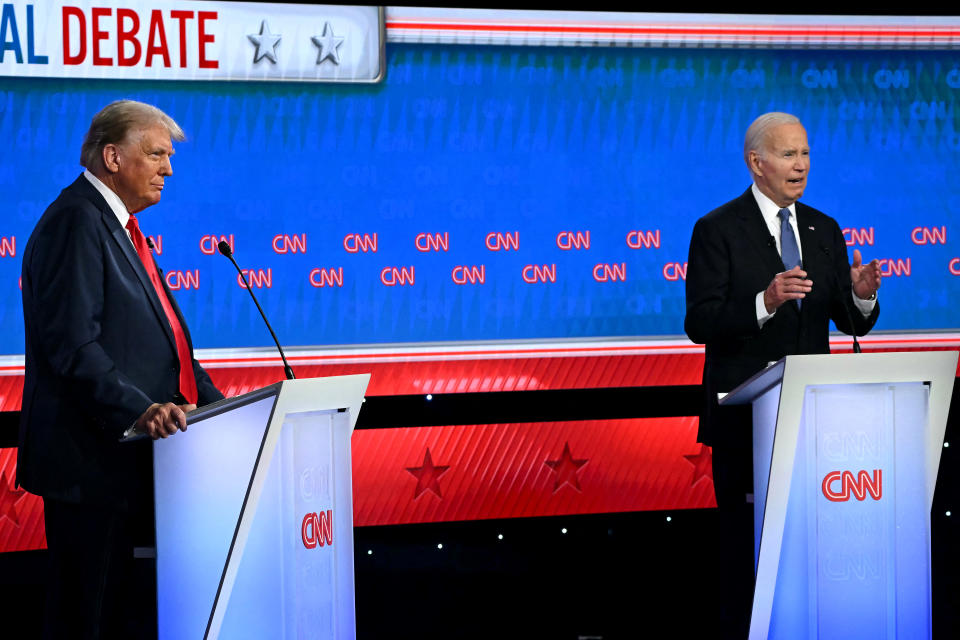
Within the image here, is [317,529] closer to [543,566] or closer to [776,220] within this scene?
[776,220]

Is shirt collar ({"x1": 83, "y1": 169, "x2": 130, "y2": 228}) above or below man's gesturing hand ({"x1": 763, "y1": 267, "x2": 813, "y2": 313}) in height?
above

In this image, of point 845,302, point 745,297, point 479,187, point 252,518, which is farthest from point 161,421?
point 479,187

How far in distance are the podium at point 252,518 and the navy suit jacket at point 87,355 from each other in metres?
0.15

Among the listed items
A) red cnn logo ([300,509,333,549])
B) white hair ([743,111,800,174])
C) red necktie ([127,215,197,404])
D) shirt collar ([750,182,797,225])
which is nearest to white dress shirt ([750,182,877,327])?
shirt collar ([750,182,797,225])

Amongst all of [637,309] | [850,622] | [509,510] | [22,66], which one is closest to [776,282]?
[850,622]

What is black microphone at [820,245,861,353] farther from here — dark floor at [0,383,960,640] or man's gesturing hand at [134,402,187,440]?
man's gesturing hand at [134,402,187,440]

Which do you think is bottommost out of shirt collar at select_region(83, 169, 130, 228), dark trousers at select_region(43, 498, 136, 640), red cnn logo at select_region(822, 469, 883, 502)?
dark trousers at select_region(43, 498, 136, 640)

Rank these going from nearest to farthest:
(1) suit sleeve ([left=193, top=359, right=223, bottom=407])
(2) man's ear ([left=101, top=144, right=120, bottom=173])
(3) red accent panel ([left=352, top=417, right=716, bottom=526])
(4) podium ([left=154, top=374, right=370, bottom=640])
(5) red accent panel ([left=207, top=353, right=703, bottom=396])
A: (4) podium ([left=154, top=374, right=370, bottom=640]), (2) man's ear ([left=101, top=144, right=120, bottom=173]), (1) suit sleeve ([left=193, top=359, right=223, bottom=407]), (5) red accent panel ([left=207, top=353, right=703, bottom=396]), (3) red accent panel ([left=352, top=417, right=716, bottom=526])

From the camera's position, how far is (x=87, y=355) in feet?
8.66

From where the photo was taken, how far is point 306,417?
268 cm

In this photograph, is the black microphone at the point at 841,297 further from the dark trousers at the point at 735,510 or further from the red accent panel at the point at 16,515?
the red accent panel at the point at 16,515

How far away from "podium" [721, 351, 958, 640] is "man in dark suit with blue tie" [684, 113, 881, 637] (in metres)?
0.36

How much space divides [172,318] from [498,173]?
189 centimetres

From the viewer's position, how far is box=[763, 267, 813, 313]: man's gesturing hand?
322 centimetres
